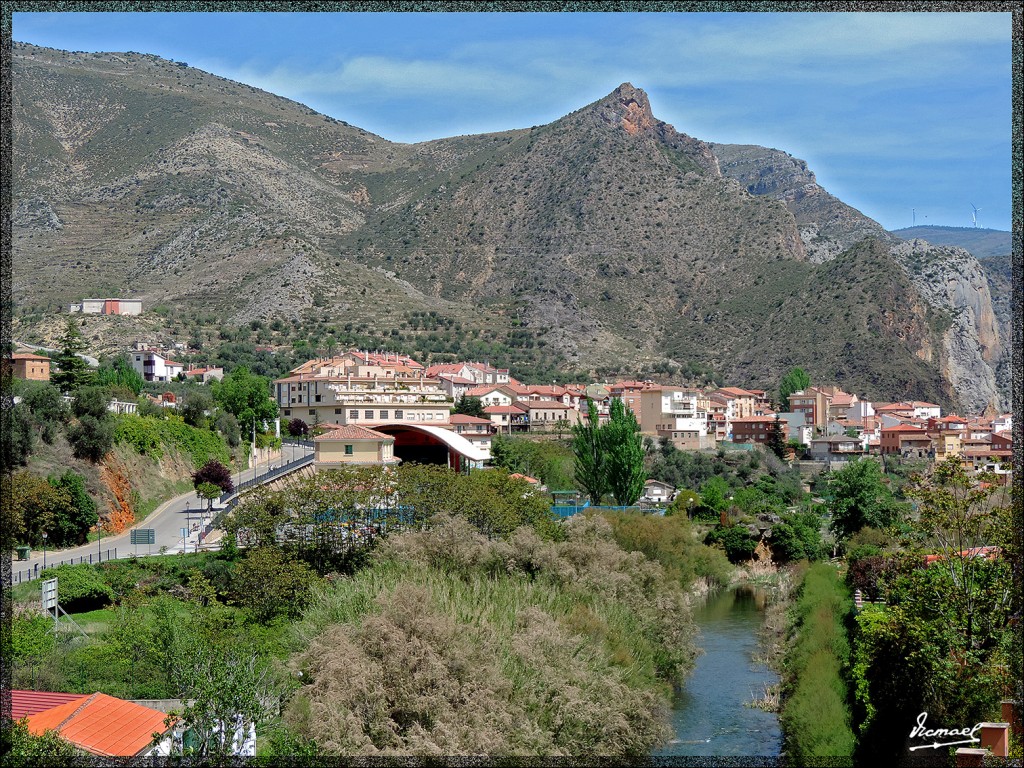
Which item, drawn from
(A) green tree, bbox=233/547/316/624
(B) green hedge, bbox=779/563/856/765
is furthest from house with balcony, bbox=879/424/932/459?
(A) green tree, bbox=233/547/316/624

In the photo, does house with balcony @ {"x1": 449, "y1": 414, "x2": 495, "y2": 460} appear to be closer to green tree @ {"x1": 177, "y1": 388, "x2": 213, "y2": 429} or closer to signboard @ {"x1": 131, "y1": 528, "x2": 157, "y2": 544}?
green tree @ {"x1": 177, "y1": 388, "x2": 213, "y2": 429}

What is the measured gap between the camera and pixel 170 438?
35.3 m

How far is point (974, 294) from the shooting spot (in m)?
113

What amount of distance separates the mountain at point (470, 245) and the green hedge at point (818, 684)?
4860 cm

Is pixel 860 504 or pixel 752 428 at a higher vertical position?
pixel 752 428

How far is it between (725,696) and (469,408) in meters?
37.9

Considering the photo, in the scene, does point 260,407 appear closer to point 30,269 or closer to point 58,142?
point 30,269

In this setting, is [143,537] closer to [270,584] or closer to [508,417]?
[270,584]


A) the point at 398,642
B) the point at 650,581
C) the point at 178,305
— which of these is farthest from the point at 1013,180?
the point at 178,305

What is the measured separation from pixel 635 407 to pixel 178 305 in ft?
104

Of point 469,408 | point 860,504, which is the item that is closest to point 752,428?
point 469,408

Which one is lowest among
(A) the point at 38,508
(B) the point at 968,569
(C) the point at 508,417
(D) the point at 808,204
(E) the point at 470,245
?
(A) the point at 38,508

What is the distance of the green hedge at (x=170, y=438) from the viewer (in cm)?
3294

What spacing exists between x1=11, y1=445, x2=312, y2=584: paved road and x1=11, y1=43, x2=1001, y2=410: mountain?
34.7 metres
